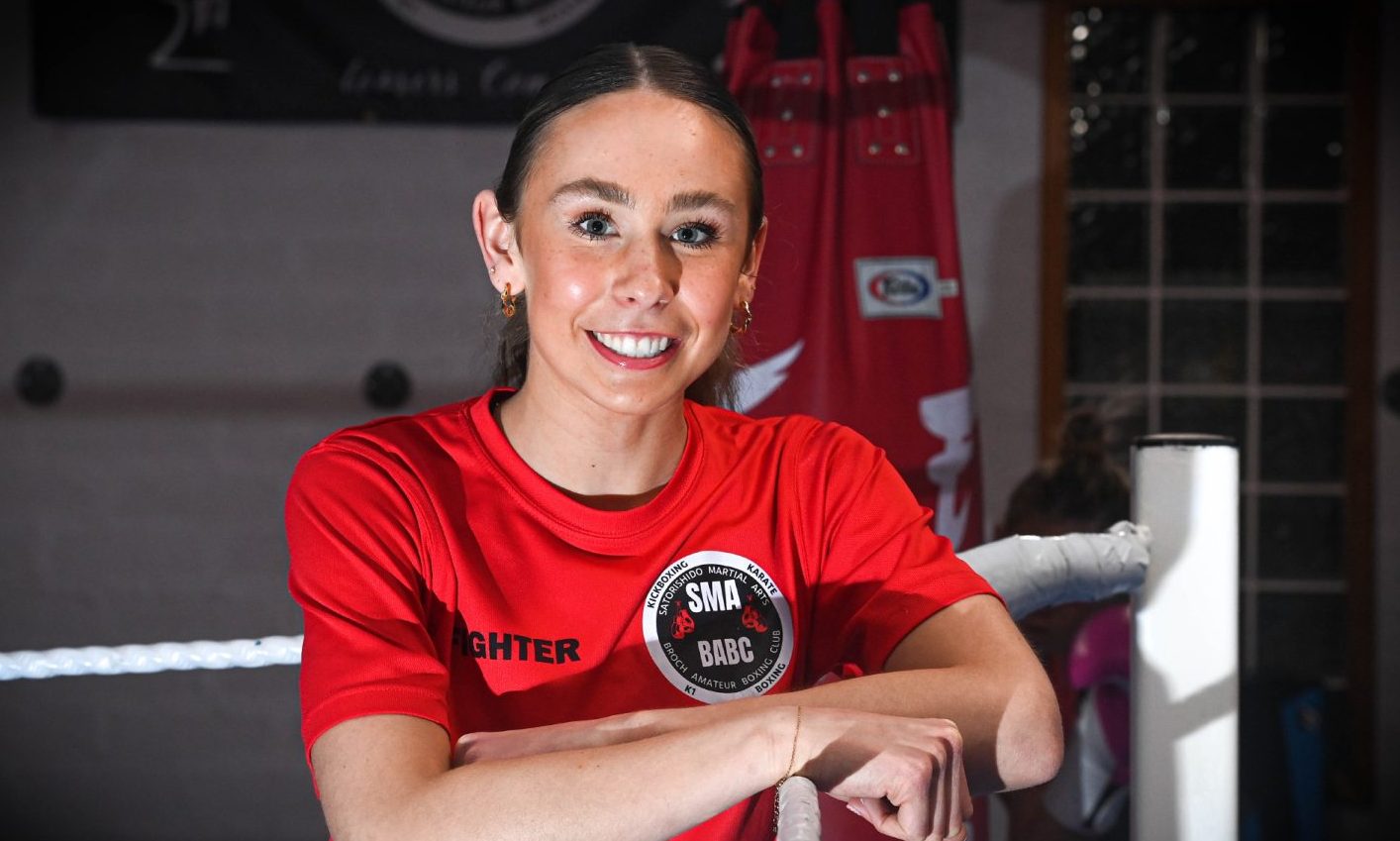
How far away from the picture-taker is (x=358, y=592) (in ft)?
2.62

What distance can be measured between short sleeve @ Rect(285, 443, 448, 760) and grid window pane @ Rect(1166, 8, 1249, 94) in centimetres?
259

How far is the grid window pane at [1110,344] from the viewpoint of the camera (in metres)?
2.91

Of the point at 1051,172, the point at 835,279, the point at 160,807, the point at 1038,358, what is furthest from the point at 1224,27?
the point at 160,807

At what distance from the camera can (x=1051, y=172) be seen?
2.84 metres

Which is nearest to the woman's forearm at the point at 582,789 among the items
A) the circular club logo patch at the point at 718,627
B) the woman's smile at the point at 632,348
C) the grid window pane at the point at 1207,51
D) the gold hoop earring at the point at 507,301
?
the circular club logo patch at the point at 718,627

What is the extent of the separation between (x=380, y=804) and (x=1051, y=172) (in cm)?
251

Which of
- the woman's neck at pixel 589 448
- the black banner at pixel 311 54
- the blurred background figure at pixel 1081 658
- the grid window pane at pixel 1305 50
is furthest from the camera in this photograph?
the grid window pane at pixel 1305 50

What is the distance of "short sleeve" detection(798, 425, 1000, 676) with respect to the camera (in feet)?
3.03

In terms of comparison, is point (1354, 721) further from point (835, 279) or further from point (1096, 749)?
point (835, 279)

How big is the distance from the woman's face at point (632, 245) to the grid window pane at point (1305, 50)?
2424mm

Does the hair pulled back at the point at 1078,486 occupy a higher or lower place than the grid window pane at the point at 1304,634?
higher

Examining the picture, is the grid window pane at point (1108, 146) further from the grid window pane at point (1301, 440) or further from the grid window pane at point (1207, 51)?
the grid window pane at point (1301, 440)

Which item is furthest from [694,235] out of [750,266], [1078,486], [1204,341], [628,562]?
[1204,341]

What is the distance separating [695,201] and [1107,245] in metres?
2.25
